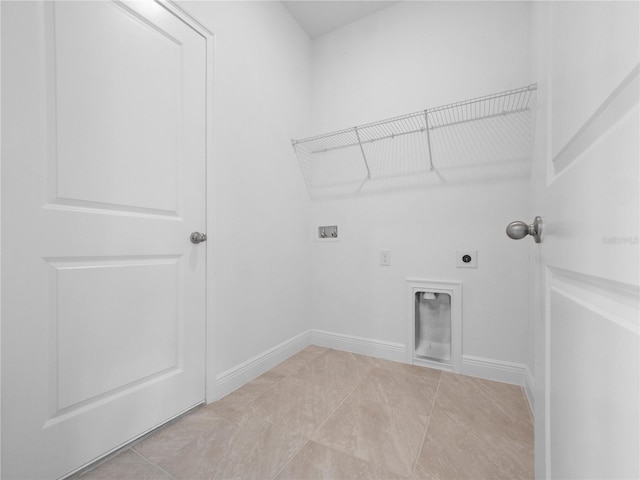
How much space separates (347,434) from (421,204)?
1.41 meters

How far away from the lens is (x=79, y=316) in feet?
3.31

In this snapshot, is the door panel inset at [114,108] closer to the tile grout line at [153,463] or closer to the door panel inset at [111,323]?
the door panel inset at [111,323]

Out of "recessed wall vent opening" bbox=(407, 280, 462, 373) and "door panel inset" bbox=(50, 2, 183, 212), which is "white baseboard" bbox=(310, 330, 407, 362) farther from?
"door panel inset" bbox=(50, 2, 183, 212)

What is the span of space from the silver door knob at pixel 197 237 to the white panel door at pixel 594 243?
1.36 meters

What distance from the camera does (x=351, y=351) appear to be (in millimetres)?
2115

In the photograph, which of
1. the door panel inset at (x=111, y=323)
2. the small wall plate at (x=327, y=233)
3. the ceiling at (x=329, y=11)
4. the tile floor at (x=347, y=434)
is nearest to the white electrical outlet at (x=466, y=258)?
the tile floor at (x=347, y=434)

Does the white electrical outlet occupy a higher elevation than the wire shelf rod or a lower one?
lower

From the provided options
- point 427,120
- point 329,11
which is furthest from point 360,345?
point 329,11

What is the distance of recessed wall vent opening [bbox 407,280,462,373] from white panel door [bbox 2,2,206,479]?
1.34m

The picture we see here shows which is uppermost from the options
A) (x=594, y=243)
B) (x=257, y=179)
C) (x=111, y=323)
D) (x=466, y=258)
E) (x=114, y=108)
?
(x=114, y=108)

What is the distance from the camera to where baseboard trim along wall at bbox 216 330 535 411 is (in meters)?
1.56

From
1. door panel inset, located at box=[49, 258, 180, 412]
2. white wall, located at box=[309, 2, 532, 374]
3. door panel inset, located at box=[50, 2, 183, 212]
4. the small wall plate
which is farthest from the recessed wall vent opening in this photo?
door panel inset, located at box=[50, 2, 183, 212]

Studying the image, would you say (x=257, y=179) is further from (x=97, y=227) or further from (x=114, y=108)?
(x=97, y=227)

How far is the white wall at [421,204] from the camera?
165cm
